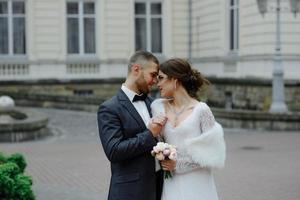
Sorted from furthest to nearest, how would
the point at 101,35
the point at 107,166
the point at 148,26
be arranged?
the point at 148,26
the point at 101,35
the point at 107,166

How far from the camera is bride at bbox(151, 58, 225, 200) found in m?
4.43

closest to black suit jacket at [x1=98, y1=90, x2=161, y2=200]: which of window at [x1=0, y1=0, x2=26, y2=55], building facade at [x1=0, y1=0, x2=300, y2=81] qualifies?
building facade at [x1=0, y1=0, x2=300, y2=81]

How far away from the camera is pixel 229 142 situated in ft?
54.2

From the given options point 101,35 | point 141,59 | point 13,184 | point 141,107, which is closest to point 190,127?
point 141,107

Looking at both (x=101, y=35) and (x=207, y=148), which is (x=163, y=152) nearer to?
(x=207, y=148)

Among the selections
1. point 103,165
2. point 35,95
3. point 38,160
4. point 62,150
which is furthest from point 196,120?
point 35,95

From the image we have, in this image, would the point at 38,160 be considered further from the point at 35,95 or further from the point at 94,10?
the point at 94,10

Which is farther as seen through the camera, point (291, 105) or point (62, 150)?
point (291, 105)

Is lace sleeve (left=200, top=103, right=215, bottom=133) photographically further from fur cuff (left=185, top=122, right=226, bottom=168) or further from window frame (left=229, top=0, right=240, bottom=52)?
window frame (left=229, top=0, right=240, bottom=52)

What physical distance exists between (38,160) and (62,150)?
174 cm

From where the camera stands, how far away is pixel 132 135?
4.48 meters

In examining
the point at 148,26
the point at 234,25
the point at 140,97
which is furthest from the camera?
the point at 148,26

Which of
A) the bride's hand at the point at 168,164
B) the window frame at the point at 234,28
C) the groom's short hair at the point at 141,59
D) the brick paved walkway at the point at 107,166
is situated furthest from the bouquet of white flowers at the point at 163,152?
the window frame at the point at 234,28

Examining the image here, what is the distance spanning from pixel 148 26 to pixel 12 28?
638 centimetres
